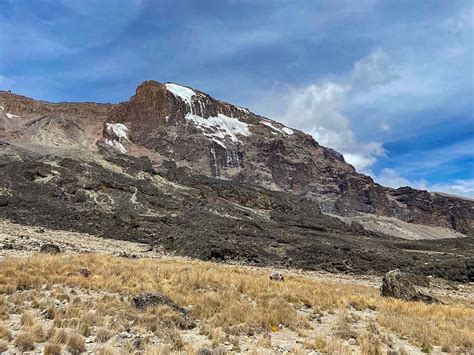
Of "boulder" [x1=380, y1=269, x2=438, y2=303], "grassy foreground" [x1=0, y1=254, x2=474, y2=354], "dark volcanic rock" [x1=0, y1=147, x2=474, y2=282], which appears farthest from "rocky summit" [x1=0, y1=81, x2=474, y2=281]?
"grassy foreground" [x1=0, y1=254, x2=474, y2=354]

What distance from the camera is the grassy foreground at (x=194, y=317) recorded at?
8.45m

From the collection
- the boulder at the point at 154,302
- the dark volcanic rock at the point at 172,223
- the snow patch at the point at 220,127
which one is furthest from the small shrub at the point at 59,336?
the snow patch at the point at 220,127

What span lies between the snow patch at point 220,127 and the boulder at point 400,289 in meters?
155

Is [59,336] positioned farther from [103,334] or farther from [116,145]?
[116,145]

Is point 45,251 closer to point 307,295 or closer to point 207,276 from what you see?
point 207,276

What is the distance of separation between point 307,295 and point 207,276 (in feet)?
10.8

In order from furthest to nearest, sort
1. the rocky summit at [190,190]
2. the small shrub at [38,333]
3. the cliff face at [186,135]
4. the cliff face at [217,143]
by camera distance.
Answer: the cliff face at [217,143] < the cliff face at [186,135] < the rocky summit at [190,190] < the small shrub at [38,333]

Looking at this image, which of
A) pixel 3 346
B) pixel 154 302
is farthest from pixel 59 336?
pixel 154 302

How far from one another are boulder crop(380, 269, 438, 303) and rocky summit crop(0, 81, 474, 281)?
16983mm

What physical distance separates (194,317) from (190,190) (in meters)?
66.3

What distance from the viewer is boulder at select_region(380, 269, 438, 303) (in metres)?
17.8

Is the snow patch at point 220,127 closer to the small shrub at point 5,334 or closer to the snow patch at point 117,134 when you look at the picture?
the snow patch at point 117,134

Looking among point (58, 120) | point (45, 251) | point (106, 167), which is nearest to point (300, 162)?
point (58, 120)

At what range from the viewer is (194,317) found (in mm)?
10570
